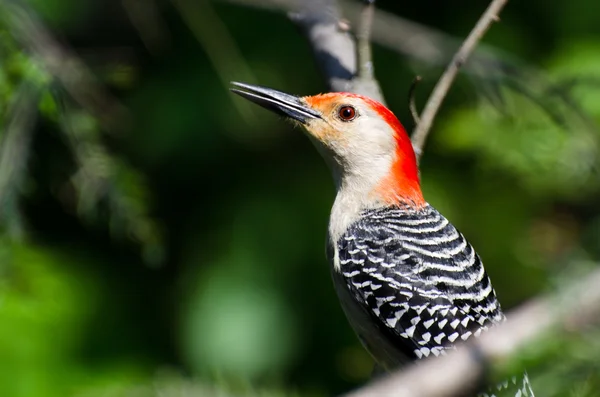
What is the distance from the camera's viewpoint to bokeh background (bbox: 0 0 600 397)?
399 centimetres

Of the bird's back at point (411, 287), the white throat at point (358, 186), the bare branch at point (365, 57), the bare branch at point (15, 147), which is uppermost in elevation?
the bare branch at point (365, 57)

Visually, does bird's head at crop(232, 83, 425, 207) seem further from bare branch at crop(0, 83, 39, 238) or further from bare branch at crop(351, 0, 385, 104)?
bare branch at crop(0, 83, 39, 238)

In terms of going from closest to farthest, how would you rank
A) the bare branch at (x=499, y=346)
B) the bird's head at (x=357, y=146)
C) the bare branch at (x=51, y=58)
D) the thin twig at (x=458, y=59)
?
the bare branch at (x=499, y=346) < the bare branch at (x=51, y=58) < the thin twig at (x=458, y=59) < the bird's head at (x=357, y=146)

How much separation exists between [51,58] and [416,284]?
64.7 inches

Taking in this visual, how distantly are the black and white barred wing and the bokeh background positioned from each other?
1.87 ft

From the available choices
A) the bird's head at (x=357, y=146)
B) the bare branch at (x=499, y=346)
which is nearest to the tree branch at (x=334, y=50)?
the bird's head at (x=357, y=146)

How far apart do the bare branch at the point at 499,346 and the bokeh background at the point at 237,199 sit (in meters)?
2.54

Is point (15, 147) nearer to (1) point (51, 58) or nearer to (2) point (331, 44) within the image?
(1) point (51, 58)

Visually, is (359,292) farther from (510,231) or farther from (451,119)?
(510,231)

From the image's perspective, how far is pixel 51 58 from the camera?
10.6 ft

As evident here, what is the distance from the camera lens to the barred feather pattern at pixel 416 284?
10.5 ft

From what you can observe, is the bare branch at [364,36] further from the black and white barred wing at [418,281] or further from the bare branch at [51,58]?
the bare branch at [51,58]

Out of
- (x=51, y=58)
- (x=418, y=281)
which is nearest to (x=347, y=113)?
(x=418, y=281)

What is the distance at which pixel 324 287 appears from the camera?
15.4 ft
